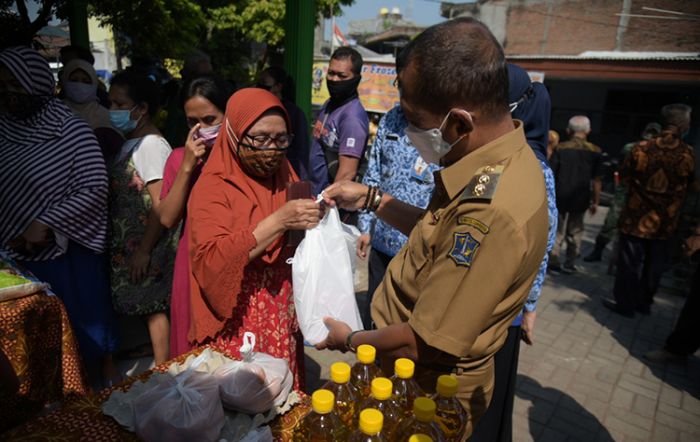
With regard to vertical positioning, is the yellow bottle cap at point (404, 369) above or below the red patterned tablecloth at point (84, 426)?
above

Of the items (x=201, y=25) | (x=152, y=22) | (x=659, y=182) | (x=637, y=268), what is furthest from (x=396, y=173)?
(x=201, y=25)

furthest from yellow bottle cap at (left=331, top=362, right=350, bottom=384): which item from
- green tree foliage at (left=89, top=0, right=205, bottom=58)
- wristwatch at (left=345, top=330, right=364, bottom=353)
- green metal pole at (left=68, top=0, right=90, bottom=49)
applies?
green metal pole at (left=68, top=0, right=90, bottom=49)

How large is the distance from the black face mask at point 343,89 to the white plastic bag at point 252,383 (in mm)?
2877

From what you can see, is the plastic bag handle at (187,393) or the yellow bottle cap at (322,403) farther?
the plastic bag handle at (187,393)

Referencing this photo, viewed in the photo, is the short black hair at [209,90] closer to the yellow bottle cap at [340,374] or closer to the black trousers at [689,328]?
the yellow bottle cap at [340,374]

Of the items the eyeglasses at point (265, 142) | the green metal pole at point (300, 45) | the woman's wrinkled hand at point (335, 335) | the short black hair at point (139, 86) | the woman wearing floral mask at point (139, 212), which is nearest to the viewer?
the woman's wrinkled hand at point (335, 335)

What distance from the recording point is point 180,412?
4.61 ft

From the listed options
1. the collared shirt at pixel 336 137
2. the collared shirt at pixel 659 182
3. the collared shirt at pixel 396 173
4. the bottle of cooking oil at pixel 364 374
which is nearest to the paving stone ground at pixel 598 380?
the collared shirt at pixel 659 182

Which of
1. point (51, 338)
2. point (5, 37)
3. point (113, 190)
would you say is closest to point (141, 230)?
point (113, 190)

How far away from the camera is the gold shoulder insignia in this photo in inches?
49.6

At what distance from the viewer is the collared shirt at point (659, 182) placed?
4.55m

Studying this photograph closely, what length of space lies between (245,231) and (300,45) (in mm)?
3051

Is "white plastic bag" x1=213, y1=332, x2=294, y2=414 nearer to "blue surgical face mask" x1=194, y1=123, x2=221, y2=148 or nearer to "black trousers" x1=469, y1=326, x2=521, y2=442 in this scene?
"black trousers" x1=469, y1=326, x2=521, y2=442

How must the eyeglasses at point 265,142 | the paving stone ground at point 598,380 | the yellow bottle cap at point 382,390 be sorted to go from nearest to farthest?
the yellow bottle cap at point 382,390 → the eyeglasses at point 265,142 → the paving stone ground at point 598,380
